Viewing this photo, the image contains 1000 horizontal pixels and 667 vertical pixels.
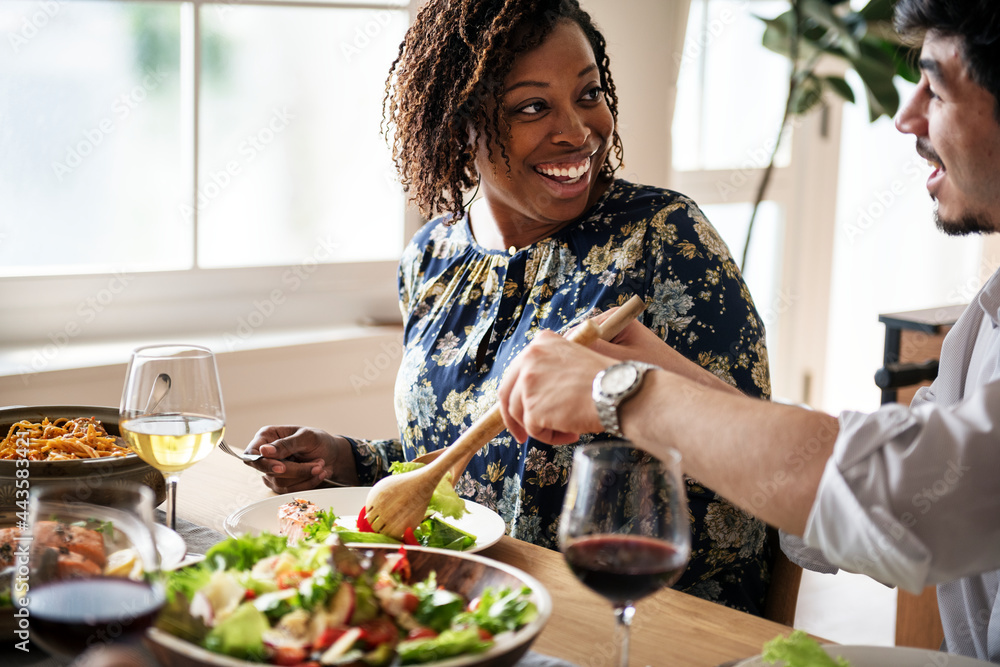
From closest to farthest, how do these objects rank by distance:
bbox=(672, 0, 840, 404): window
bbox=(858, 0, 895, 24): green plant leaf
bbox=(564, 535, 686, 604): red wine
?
bbox=(564, 535, 686, 604): red wine → bbox=(858, 0, 895, 24): green plant leaf → bbox=(672, 0, 840, 404): window

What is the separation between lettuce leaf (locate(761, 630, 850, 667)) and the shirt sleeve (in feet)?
0.29

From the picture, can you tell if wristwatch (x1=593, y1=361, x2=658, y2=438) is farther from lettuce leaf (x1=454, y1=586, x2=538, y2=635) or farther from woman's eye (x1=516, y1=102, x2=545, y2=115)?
woman's eye (x1=516, y1=102, x2=545, y2=115)

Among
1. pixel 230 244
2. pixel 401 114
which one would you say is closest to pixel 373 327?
pixel 230 244

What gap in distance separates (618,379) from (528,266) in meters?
0.76

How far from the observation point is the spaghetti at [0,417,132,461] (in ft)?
3.85

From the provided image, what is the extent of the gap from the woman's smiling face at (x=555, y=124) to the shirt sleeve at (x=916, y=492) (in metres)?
0.89

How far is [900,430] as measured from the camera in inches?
32.6

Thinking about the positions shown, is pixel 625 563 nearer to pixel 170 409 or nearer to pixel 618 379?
pixel 618 379

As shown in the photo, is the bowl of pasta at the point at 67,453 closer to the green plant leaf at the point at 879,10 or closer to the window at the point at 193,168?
the window at the point at 193,168

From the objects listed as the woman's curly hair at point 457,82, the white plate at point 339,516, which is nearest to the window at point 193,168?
the woman's curly hair at point 457,82

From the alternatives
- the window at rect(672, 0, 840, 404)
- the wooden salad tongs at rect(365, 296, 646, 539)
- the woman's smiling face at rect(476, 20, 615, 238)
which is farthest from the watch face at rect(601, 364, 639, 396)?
the window at rect(672, 0, 840, 404)

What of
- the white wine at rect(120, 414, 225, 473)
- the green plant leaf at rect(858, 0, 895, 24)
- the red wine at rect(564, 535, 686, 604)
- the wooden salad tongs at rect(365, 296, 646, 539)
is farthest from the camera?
the green plant leaf at rect(858, 0, 895, 24)

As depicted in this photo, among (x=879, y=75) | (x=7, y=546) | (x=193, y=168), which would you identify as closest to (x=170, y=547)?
(x=7, y=546)

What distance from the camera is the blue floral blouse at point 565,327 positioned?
1.50 m
